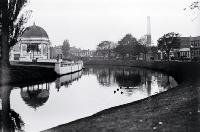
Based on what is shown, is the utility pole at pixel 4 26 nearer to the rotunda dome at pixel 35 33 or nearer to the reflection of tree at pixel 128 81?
the reflection of tree at pixel 128 81

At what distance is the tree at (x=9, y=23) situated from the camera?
29.8 meters

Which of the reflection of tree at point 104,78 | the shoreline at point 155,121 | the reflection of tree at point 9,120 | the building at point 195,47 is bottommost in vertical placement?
the reflection of tree at point 9,120

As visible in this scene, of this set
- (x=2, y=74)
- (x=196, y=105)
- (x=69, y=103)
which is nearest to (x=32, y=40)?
(x=2, y=74)

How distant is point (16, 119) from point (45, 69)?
98.7 ft

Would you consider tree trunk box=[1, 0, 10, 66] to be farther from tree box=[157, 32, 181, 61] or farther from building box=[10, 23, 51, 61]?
tree box=[157, 32, 181, 61]

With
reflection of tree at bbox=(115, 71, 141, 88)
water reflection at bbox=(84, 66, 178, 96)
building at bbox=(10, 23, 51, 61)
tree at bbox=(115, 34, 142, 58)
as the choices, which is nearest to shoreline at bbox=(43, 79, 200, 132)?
water reflection at bbox=(84, 66, 178, 96)

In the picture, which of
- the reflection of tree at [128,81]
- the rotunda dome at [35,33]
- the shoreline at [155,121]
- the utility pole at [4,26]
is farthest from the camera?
the rotunda dome at [35,33]

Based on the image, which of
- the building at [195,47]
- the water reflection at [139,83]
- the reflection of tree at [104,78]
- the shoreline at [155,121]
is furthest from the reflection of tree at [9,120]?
the building at [195,47]

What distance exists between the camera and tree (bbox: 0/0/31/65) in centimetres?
2975

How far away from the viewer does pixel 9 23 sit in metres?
30.2

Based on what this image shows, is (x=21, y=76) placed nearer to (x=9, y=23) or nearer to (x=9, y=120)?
(x=9, y=23)

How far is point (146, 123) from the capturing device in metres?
9.66

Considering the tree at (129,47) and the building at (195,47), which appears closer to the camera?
the building at (195,47)

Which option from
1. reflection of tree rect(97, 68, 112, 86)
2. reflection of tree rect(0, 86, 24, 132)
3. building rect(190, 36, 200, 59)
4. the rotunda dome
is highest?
the rotunda dome
